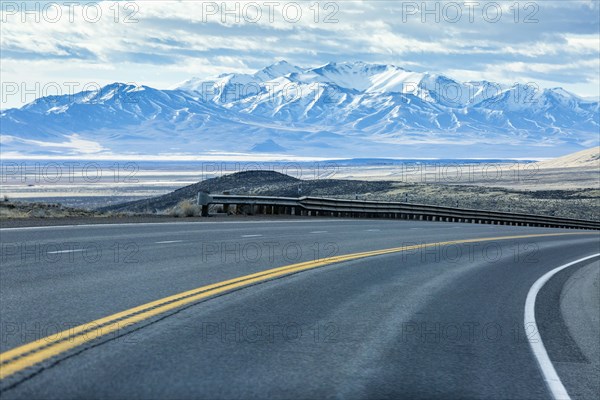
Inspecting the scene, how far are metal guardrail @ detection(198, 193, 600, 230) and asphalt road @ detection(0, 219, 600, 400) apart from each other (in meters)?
12.1

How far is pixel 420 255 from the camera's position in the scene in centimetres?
1870

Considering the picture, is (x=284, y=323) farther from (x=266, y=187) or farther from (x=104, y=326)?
(x=266, y=187)

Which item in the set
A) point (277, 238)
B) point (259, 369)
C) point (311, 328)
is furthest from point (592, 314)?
point (277, 238)

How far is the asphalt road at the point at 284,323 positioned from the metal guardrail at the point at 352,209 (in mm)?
12090

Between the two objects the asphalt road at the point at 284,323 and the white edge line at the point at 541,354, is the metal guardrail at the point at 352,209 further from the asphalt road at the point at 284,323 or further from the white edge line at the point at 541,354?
the white edge line at the point at 541,354

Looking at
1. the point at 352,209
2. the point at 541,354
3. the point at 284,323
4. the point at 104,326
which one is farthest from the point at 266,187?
the point at 104,326

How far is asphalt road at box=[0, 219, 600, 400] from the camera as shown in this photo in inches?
266

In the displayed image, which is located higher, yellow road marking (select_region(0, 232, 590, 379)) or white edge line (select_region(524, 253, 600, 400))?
yellow road marking (select_region(0, 232, 590, 379))

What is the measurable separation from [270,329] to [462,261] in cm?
1006

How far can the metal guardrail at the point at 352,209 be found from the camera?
31000 millimetres

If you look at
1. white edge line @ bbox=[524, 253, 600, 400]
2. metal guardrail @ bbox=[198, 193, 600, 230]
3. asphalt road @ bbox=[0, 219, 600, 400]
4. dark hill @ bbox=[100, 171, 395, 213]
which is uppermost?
dark hill @ bbox=[100, 171, 395, 213]

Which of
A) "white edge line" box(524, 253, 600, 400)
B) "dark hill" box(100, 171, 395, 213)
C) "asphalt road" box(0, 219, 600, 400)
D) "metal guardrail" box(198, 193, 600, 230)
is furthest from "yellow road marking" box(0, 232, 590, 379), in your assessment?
"dark hill" box(100, 171, 395, 213)

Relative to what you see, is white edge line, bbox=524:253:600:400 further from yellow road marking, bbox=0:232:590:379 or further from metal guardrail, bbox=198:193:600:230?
metal guardrail, bbox=198:193:600:230

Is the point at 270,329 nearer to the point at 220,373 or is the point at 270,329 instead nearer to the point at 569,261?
the point at 220,373
